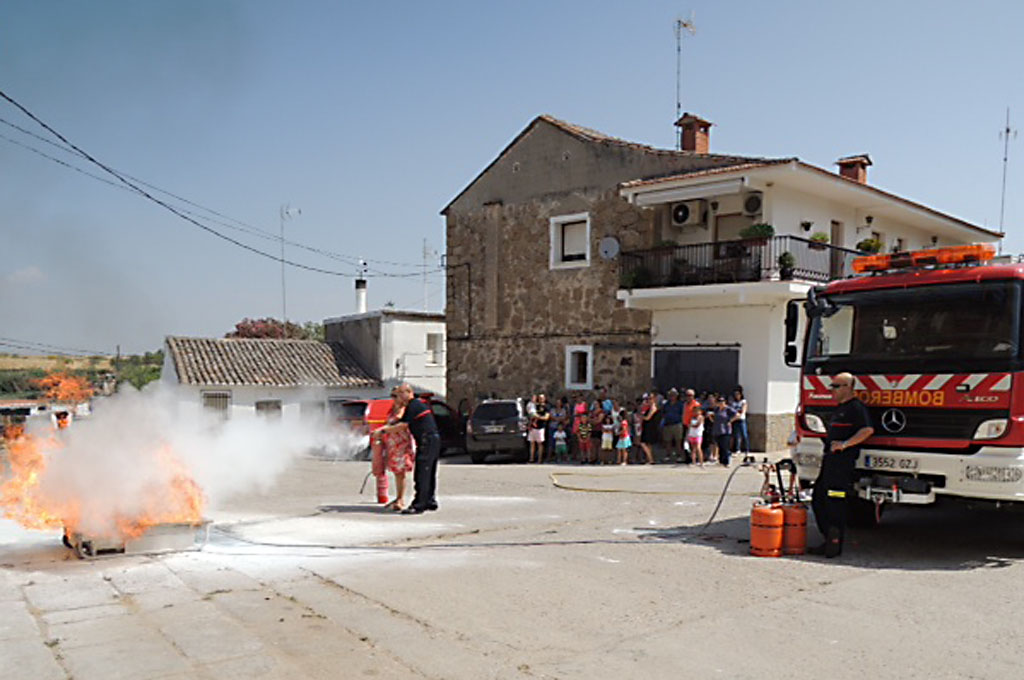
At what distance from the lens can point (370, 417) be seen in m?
19.3

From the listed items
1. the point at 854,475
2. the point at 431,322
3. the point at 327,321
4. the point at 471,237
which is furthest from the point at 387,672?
the point at 327,321

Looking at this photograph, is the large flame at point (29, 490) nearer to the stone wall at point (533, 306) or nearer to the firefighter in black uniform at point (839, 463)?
the firefighter in black uniform at point (839, 463)

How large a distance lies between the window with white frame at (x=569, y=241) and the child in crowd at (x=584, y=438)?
18.2 ft

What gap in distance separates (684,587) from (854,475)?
2.61 m

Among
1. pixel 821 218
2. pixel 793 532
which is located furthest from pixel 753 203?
pixel 793 532

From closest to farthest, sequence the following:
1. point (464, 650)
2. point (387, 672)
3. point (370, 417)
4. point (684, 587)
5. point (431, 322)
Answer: point (387, 672) → point (464, 650) → point (684, 587) → point (370, 417) → point (431, 322)

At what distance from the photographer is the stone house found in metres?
19.5

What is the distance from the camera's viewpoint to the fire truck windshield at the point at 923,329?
8.05 meters

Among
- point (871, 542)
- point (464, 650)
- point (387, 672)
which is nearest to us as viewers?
point (387, 672)

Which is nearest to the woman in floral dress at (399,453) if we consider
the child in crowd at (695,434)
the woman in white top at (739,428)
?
the child in crowd at (695,434)

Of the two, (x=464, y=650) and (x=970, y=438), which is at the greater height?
(x=970, y=438)

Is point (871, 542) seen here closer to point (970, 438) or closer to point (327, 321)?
point (970, 438)

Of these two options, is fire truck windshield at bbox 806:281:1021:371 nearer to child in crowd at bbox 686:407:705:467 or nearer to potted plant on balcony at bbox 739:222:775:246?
child in crowd at bbox 686:407:705:467

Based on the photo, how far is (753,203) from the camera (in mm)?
20328
